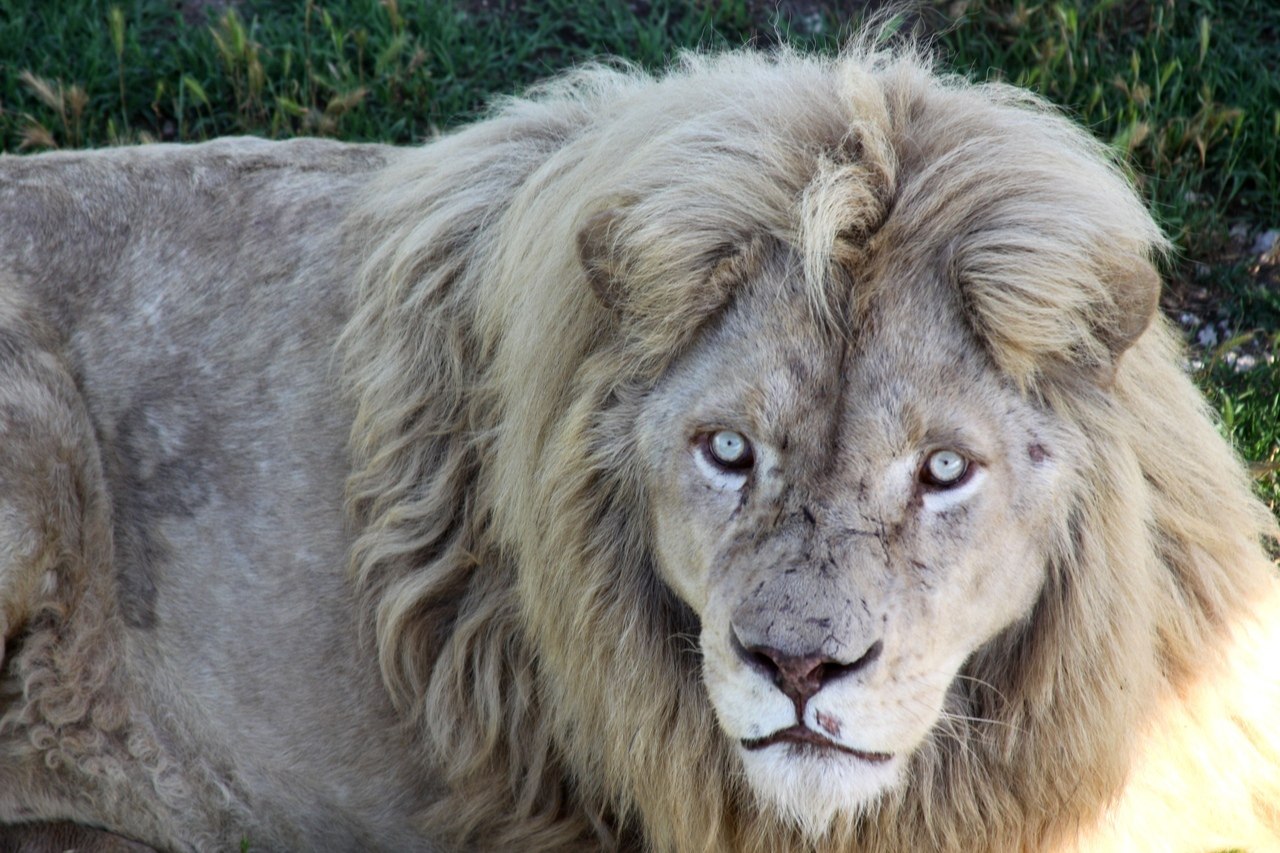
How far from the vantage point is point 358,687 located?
358cm

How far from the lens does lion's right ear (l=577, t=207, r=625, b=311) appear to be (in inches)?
114

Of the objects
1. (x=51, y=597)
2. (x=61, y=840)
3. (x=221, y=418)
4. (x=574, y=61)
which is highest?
(x=221, y=418)

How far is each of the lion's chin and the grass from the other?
3174 mm

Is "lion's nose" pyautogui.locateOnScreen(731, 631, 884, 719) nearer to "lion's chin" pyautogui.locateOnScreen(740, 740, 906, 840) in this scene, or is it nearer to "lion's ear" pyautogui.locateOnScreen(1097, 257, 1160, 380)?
"lion's chin" pyautogui.locateOnScreen(740, 740, 906, 840)

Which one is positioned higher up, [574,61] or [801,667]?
[801,667]

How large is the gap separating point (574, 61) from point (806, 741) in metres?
3.61

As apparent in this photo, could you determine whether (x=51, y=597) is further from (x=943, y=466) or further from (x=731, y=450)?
(x=943, y=466)

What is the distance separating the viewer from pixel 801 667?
2.52 meters

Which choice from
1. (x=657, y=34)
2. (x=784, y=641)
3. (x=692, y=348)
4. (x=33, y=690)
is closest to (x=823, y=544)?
(x=784, y=641)

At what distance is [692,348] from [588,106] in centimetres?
98

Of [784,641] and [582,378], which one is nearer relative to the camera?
[784,641]

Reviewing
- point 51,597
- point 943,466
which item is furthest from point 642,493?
point 51,597

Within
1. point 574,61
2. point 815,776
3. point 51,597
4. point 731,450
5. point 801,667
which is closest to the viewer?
point 801,667

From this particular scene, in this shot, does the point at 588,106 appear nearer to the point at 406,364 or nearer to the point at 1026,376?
the point at 406,364
